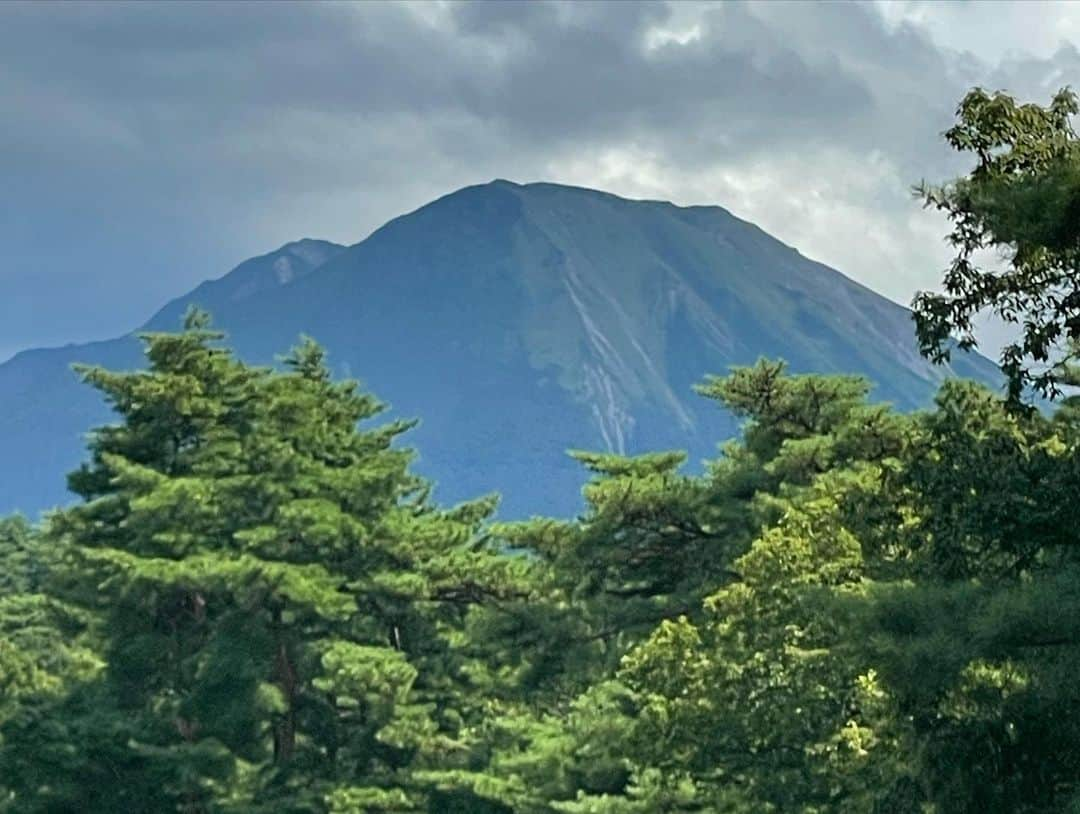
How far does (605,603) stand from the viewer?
25.6 metres

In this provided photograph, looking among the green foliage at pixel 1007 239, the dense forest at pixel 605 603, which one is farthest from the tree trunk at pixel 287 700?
the green foliage at pixel 1007 239

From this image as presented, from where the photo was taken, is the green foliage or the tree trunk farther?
the tree trunk

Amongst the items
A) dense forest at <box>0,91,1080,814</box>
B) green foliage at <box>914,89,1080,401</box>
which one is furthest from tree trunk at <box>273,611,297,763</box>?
green foliage at <box>914,89,1080,401</box>

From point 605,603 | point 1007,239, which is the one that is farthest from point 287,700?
point 1007,239

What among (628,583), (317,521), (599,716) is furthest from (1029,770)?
(317,521)

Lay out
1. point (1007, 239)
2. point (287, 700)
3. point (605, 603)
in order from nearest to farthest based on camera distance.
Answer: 1. point (1007, 239)
2. point (605, 603)
3. point (287, 700)

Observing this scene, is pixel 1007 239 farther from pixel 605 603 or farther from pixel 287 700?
pixel 287 700

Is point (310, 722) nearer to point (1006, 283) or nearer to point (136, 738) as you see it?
point (136, 738)

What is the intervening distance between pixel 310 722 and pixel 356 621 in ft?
8.95

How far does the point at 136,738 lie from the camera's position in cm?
2862

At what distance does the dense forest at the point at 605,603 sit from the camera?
11.6m

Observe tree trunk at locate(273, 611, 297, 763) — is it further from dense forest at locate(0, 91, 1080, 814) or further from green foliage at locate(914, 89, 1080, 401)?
green foliage at locate(914, 89, 1080, 401)

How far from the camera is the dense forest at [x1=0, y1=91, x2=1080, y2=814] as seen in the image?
11.6 meters

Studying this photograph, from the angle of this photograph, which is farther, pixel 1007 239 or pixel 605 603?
pixel 605 603
